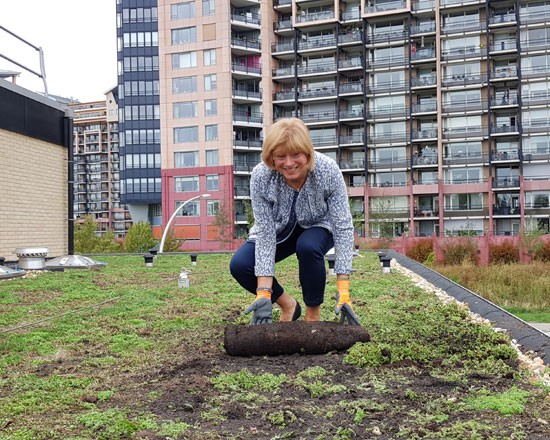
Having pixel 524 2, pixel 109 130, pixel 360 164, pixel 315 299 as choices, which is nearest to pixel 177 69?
pixel 360 164

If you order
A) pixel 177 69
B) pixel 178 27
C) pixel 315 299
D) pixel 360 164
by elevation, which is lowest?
pixel 315 299

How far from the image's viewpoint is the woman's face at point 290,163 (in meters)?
3.72

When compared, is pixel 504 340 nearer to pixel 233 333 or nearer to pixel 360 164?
pixel 233 333

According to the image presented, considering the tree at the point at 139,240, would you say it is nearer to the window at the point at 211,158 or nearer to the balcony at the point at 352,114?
the window at the point at 211,158

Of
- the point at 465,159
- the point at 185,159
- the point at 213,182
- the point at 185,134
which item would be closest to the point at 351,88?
the point at 465,159

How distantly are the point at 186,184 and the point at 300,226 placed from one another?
53227 mm

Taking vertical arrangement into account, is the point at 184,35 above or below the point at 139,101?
above

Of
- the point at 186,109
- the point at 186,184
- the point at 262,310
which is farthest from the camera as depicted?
the point at 186,184

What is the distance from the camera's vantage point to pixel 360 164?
52469 mm

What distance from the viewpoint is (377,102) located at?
5234 cm

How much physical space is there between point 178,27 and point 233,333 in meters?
56.4

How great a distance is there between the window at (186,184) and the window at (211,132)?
3.87 metres

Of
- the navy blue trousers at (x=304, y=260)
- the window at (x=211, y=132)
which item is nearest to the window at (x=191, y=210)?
the window at (x=211, y=132)

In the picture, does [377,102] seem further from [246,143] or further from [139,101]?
[139,101]
